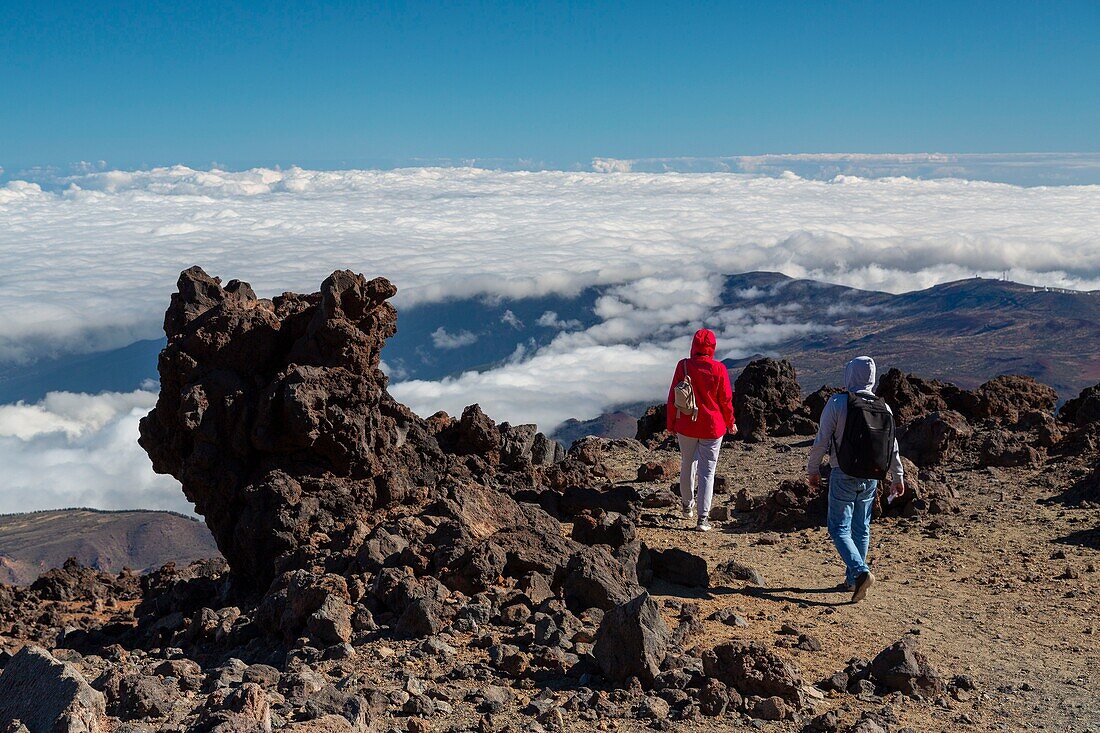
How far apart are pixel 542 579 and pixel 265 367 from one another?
16.3 feet

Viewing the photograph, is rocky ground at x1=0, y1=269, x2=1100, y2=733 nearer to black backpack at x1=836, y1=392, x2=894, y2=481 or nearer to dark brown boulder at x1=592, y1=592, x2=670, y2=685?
dark brown boulder at x1=592, y1=592, x2=670, y2=685

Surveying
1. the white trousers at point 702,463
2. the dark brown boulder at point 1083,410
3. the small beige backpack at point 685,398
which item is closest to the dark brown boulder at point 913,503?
the white trousers at point 702,463

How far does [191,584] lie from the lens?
10.3 metres

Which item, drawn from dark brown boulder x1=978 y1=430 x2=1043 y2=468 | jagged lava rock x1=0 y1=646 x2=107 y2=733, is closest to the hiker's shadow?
jagged lava rock x1=0 y1=646 x2=107 y2=733

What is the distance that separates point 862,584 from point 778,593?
749mm

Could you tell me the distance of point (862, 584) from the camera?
7.94 metres

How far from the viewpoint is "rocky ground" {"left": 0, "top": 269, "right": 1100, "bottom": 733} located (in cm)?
→ 538

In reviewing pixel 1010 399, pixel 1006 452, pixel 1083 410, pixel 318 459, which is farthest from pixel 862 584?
pixel 1010 399

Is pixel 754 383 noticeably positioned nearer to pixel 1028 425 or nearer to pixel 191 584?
pixel 1028 425

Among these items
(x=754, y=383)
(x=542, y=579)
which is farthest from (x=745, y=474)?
(x=542, y=579)

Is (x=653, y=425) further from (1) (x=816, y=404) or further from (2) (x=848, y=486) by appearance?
(2) (x=848, y=486)

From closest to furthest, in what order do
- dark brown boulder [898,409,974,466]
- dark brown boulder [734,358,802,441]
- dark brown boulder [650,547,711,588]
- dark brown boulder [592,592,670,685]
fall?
dark brown boulder [592,592,670,685] → dark brown boulder [650,547,711,588] → dark brown boulder [898,409,974,466] → dark brown boulder [734,358,802,441]

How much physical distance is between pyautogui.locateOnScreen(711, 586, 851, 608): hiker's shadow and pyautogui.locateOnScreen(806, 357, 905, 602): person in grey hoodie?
24 cm

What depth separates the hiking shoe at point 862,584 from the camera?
26.0 feet
